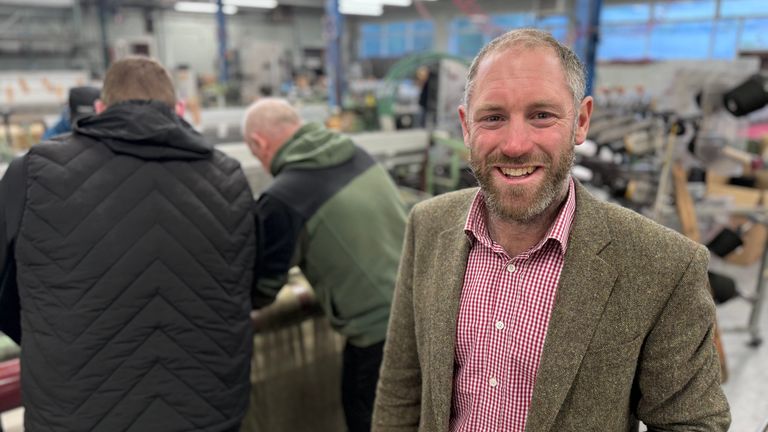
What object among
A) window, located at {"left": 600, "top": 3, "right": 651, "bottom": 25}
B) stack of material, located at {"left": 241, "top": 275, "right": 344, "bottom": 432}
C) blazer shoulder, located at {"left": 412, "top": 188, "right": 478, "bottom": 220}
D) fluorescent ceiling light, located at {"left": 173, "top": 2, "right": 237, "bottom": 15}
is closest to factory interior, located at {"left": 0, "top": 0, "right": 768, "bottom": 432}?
stack of material, located at {"left": 241, "top": 275, "right": 344, "bottom": 432}

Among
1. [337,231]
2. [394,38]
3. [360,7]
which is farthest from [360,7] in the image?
[337,231]

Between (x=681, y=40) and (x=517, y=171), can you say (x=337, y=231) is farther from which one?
(x=681, y=40)

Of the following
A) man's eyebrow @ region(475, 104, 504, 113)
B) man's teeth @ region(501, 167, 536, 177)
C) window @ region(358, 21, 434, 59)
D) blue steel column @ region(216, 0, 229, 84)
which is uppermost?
window @ region(358, 21, 434, 59)

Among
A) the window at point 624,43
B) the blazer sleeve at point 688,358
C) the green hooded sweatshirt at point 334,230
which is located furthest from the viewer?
the window at point 624,43

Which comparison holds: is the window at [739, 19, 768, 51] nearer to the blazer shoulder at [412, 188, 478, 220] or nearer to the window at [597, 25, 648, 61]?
the window at [597, 25, 648, 61]

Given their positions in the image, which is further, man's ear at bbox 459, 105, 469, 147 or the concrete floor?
the concrete floor

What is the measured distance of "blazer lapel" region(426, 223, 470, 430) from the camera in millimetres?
1081

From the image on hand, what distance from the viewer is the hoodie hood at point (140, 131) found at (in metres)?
1.38

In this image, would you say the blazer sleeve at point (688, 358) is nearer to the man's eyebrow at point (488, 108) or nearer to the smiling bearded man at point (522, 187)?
the smiling bearded man at point (522, 187)

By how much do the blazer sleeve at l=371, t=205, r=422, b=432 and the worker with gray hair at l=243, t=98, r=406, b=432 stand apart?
26.1 inches

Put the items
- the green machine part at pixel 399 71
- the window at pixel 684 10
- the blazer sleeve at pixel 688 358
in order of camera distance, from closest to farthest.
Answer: the blazer sleeve at pixel 688 358 < the green machine part at pixel 399 71 < the window at pixel 684 10

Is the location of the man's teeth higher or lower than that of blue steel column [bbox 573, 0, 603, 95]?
lower

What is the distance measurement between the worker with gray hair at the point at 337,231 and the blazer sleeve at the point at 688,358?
1.15m

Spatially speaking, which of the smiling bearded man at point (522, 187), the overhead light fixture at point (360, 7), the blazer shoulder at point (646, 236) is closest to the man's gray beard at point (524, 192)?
the smiling bearded man at point (522, 187)
